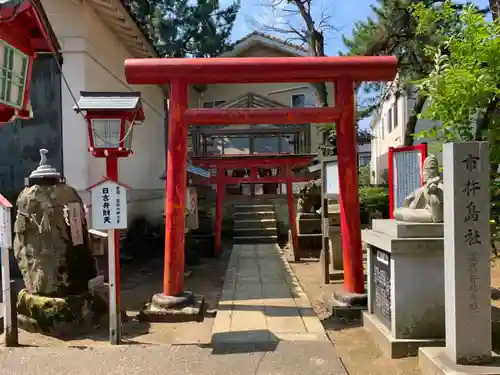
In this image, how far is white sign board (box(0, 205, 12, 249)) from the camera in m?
5.50

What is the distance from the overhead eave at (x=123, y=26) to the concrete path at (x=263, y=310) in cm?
606

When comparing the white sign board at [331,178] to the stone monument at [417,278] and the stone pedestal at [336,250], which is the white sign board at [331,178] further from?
the stone monument at [417,278]

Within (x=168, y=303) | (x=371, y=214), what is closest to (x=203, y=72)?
(x=168, y=303)

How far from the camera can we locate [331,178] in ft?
30.3

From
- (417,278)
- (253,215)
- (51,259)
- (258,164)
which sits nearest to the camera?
(417,278)

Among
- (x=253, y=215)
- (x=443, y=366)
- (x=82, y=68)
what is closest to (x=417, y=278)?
(x=443, y=366)

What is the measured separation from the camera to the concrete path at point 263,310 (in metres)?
5.71

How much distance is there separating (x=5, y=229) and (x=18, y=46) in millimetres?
2091

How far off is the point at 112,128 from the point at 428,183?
4153 mm

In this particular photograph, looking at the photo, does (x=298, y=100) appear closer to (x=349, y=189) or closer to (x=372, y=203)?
(x=372, y=203)

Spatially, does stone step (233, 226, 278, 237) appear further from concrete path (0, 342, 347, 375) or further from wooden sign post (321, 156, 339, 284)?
concrete path (0, 342, 347, 375)

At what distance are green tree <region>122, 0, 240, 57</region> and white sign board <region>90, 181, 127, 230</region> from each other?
48.5 feet

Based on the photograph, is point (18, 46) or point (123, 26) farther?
point (123, 26)

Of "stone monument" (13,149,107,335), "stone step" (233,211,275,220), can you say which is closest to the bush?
"stone step" (233,211,275,220)
